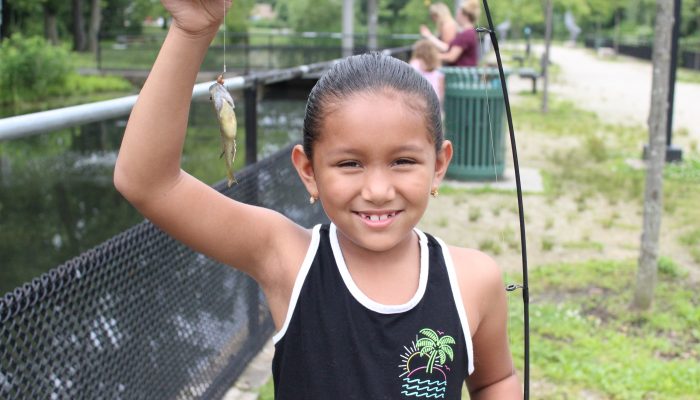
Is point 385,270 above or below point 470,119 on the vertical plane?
above

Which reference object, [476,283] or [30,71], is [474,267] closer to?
[476,283]

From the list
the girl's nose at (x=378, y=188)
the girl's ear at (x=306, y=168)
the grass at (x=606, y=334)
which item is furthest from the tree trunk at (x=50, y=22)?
the girl's nose at (x=378, y=188)

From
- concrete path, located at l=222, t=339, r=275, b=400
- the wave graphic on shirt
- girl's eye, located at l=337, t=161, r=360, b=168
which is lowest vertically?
concrete path, located at l=222, t=339, r=275, b=400

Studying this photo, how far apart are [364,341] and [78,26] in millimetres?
40171

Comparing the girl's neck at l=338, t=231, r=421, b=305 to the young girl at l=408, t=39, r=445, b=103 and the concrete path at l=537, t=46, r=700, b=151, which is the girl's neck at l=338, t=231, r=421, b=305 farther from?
the concrete path at l=537, t=46, r=700, b=151

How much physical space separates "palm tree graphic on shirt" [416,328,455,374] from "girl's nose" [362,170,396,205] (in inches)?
10.7

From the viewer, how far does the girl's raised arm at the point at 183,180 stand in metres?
1.43

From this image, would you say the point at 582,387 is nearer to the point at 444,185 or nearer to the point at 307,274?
the point at 307,274

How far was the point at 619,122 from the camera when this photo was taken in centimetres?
1570

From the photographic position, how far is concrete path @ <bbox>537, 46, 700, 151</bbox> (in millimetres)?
16094

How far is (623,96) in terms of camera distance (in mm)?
21875

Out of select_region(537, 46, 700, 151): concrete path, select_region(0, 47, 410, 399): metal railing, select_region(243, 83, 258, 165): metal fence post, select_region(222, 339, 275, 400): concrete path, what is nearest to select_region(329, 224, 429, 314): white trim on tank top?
select_region(0, 47, 410, 399): metal railing

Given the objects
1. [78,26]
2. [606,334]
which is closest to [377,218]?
[606,334]

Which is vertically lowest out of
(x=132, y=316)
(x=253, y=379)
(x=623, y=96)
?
(x=253, y=379)
